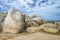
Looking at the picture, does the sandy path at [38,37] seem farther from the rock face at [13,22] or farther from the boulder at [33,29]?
the rock face at [13,22]

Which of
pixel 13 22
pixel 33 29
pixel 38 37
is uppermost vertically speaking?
pixel 13 22

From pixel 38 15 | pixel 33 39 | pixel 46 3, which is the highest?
pixel 46 3

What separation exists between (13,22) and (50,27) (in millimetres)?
663

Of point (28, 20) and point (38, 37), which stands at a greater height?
point (28, 20)

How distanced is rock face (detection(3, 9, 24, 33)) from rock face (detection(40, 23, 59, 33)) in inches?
16.2

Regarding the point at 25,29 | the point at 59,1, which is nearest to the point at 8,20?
the point at 25,29

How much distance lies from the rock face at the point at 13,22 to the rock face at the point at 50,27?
412mm

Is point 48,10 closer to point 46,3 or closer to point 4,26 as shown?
point 46,3

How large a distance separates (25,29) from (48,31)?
0.43 metres

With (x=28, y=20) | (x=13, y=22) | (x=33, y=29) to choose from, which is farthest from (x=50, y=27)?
(x=13, y=22)

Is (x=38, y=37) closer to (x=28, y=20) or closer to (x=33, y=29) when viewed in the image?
(x=33, y=29)

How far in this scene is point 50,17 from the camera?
231 centimetres

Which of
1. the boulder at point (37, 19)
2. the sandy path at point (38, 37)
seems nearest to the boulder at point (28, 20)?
the boulder at point (37, 19)

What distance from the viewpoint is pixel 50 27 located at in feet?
7.47
